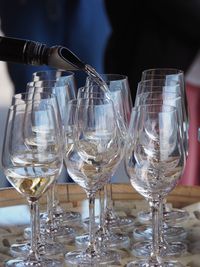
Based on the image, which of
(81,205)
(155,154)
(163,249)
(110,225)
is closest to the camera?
(155,154)

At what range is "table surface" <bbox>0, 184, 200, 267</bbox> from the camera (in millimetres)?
1130

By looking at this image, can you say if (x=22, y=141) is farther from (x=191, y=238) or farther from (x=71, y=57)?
(x=191, y=238)

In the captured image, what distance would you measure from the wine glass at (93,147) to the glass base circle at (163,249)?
5cm

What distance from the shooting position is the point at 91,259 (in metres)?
1.00

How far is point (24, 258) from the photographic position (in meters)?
1.01

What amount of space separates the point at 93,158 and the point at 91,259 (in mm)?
140

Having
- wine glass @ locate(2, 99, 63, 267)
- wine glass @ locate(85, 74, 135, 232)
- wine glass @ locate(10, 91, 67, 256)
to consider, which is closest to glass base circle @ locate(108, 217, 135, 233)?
wine glass @ locate(85, 74, 135, 232)

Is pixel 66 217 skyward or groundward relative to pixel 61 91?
groundward

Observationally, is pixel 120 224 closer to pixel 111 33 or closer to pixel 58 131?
pixel 58 131

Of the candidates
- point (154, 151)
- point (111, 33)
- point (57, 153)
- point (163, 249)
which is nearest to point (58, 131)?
point (57, 153)

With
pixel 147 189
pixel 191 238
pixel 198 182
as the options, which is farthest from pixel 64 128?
pixel 198 182

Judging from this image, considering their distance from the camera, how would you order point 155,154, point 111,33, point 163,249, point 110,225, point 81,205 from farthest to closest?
point 111,33, point 81,205, point 110,225, point 163,249, point 155,154

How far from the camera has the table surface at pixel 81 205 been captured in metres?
1.13

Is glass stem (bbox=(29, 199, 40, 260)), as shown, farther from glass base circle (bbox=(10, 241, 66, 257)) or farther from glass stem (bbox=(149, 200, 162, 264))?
glass stem (bbox=(149, 200, 162, 264))
